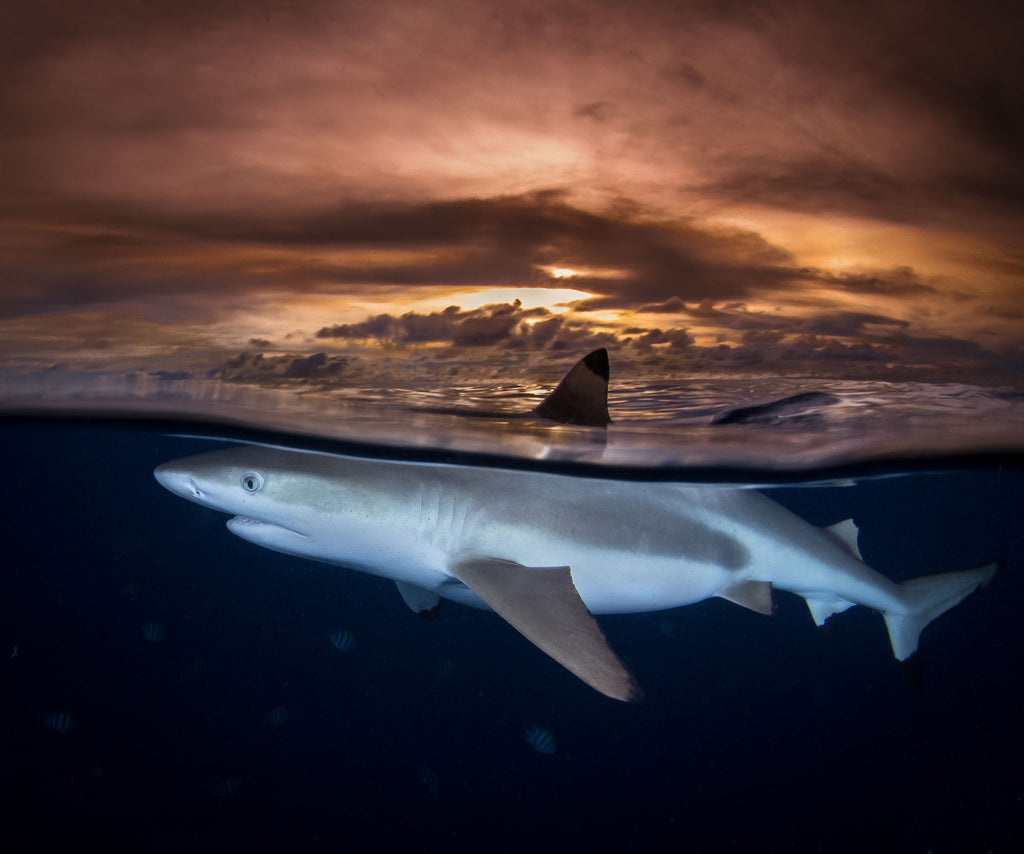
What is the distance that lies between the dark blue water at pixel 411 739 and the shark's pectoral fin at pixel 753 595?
141cm

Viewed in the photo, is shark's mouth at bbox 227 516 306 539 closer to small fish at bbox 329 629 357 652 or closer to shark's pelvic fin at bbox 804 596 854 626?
shark's pelvic fin at bbox 804 596 854 626

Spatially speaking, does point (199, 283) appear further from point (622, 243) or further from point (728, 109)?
point (728, 109)

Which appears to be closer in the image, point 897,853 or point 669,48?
point 669,48

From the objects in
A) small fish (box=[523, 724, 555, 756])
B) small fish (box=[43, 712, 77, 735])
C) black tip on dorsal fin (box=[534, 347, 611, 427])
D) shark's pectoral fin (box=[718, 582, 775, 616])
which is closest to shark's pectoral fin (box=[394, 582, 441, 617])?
black tip on dorsal fin (box=[534, 347, 611, 427])

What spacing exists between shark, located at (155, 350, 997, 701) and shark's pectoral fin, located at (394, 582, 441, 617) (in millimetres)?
12

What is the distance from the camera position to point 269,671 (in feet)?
65.1

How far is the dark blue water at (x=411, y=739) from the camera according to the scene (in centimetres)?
1148

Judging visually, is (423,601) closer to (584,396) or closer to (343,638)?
(584,396)

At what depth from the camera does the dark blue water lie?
11.5 meters

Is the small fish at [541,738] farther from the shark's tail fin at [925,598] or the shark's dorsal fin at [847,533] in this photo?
the shark's dorsal fin at [847,533]

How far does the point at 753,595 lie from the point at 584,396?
222 centimetres

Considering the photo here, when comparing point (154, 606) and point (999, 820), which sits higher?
point (154, 606)

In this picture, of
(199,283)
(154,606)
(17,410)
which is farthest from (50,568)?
(199,283)

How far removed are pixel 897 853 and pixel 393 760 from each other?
11.6 metres
